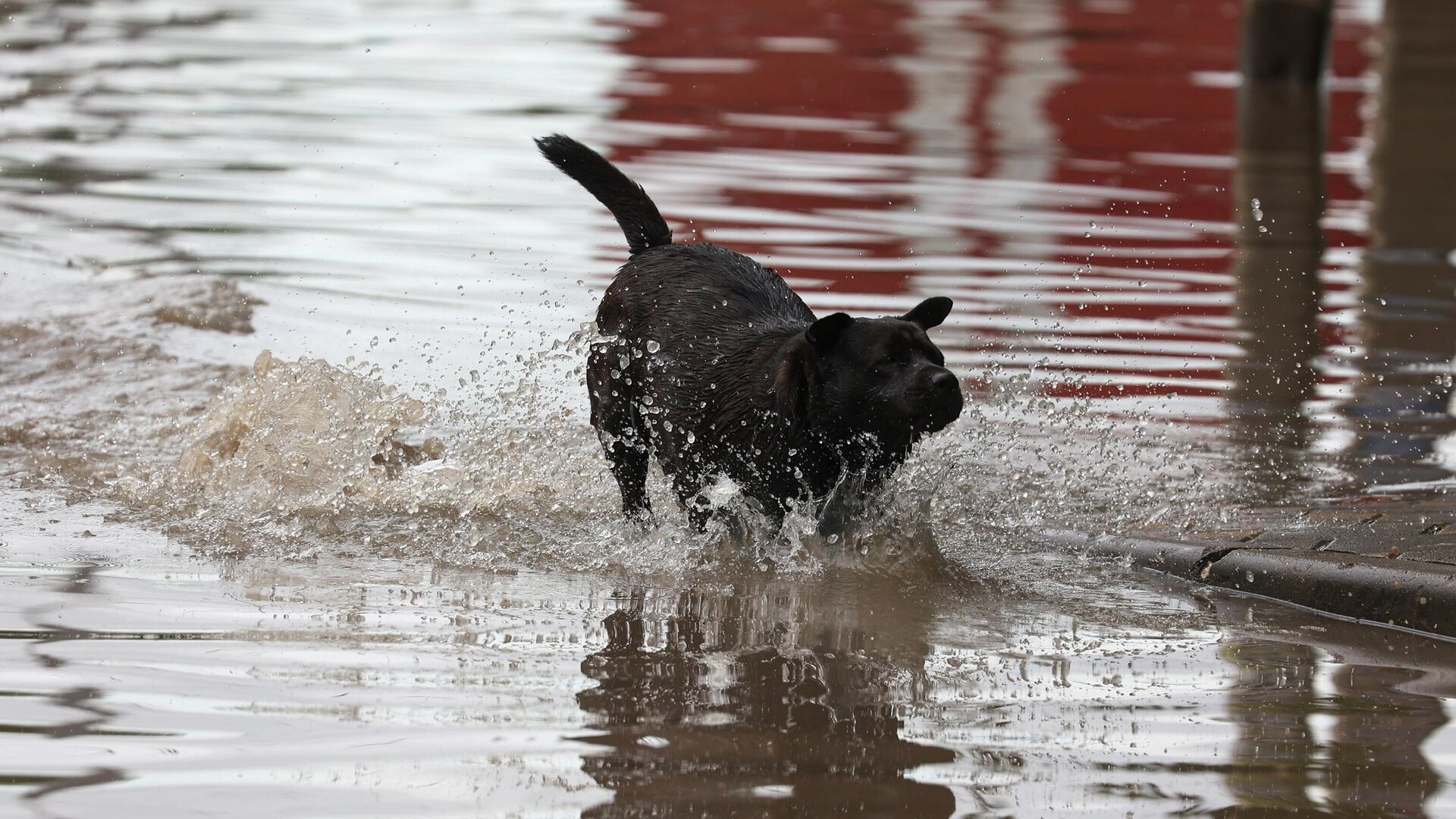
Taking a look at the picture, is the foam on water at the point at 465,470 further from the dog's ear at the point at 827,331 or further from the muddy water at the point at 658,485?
the dog's ear at the point at 827,331

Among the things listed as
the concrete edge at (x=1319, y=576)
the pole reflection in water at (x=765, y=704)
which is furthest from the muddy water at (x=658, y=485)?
the concrete edge at (x=1319, y=576)

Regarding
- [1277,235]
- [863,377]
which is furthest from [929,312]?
[1277,235]

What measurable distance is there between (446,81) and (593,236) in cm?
730

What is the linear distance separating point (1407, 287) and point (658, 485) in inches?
212

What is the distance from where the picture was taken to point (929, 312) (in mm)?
5316

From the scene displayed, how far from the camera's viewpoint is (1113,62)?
806 inches

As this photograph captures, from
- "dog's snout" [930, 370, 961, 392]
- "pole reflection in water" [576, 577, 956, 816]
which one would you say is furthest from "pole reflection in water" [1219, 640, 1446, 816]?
"dog's snout" [930, 370, 961, 392]

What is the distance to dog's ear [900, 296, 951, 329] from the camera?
5270 mm

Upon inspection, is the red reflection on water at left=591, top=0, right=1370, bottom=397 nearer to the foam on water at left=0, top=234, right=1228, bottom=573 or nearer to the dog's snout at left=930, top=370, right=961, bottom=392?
the foam on water at left=0, top=234, right=1228, bottom=573

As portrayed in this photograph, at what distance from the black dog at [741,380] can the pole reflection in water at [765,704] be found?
0.39 meters

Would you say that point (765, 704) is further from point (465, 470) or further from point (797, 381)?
point (465, 470)

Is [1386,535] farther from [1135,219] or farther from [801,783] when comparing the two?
[1135,219]

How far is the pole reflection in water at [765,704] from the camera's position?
339 cm

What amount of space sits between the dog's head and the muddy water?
0.46 m
